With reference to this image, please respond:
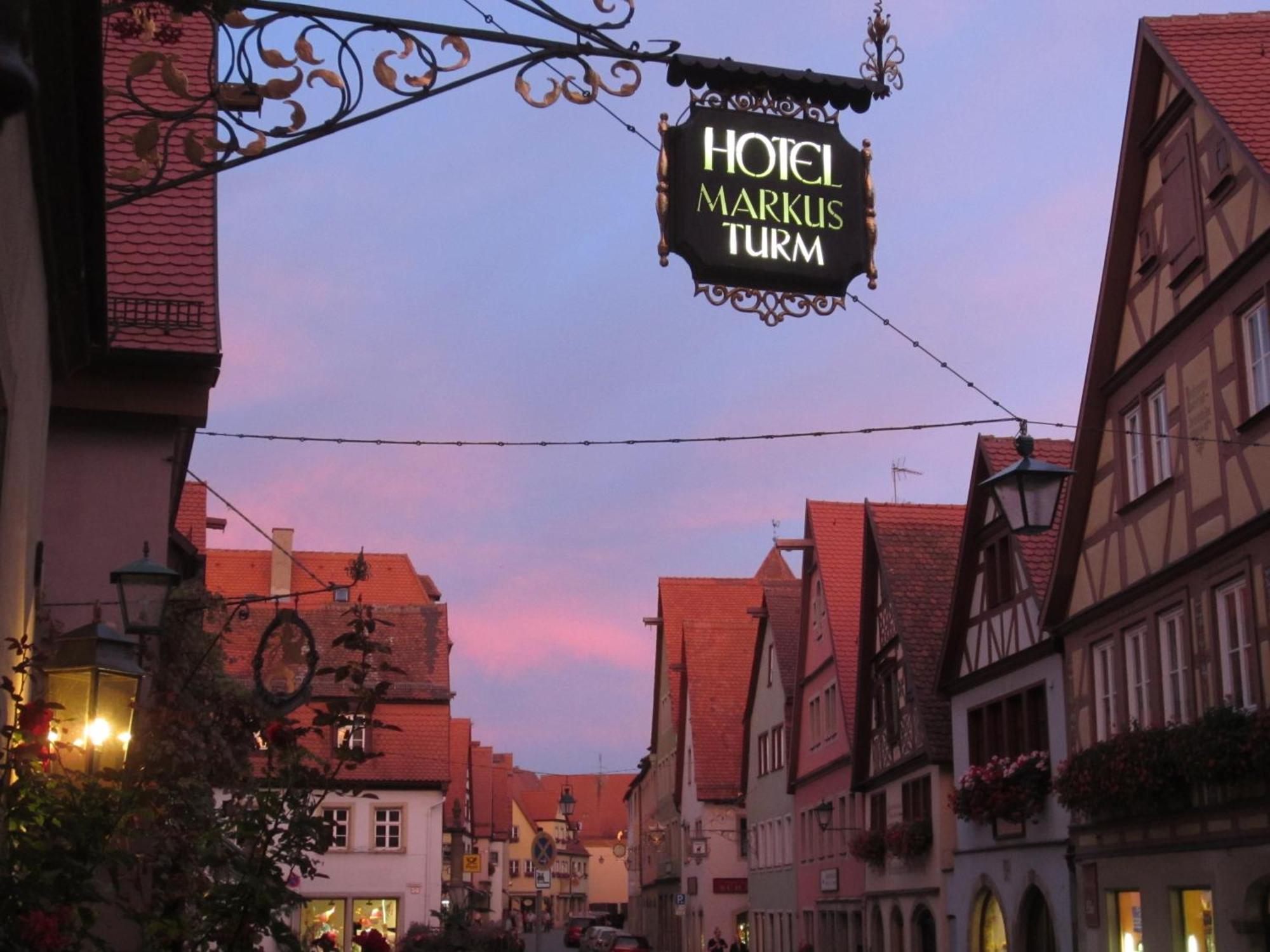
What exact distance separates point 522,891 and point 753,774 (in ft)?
234

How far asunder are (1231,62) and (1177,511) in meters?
4.84

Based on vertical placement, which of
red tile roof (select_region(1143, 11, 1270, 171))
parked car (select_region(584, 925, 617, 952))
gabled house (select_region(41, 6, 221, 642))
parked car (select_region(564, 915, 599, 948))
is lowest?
parked car (select_region(564, 915, 599, 948))

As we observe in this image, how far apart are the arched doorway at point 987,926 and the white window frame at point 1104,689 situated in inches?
211

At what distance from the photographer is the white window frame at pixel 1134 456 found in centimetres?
1859

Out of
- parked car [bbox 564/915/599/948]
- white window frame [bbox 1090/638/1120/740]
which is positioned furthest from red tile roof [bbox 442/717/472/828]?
white window frame [bbox 1090/638/1120/740]

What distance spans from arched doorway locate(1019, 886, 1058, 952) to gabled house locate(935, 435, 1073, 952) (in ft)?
0.06

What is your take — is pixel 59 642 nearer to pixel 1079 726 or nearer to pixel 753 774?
pixel 1079 726

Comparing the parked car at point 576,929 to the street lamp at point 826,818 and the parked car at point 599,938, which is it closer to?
the parked car at point 599,938

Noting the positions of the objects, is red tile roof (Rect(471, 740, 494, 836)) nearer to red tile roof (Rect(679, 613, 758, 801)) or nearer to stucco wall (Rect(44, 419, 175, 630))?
red tile roof (Rect(679, 613, 758, 801))

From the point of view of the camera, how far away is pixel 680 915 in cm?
5803

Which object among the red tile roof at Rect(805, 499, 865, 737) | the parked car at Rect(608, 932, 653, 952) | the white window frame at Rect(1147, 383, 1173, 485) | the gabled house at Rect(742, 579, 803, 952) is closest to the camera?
the white window frame at Rect(1147, 383, 1173, 485)

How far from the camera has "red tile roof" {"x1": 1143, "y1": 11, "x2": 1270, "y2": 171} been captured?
16.3m

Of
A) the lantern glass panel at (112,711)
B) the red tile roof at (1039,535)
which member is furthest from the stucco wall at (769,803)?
the lantern glass panel at (112,711)

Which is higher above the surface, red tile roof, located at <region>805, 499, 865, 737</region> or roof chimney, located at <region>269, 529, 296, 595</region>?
roof chimney, located at <region>269, 529, 296, 595</region>
